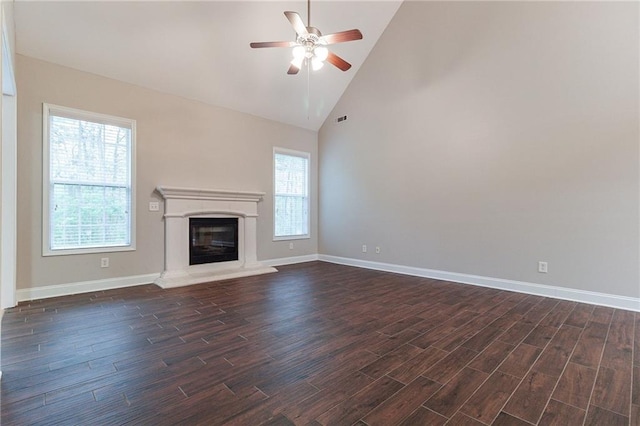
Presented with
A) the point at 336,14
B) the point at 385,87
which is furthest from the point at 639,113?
the point at 336,14

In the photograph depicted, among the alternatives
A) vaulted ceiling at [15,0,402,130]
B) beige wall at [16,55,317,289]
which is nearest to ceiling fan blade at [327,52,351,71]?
vaulted ceiling at [15,0,402,130]

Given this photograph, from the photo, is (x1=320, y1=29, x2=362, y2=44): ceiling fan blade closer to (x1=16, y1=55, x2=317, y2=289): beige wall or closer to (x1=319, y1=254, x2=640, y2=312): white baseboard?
(x1=16, y1=55, x2=317, y2=289): beige wall

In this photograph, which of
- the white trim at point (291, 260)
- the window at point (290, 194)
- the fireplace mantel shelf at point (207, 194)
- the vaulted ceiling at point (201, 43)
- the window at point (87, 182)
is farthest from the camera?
the window at point (290, 194)

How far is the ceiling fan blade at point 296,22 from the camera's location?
2.83 m

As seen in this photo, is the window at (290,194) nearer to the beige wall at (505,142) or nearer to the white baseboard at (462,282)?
the beige wall at (505,142)

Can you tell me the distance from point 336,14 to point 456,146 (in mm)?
2787

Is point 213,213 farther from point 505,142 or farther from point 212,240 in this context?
point 505,142

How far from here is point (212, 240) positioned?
17.2ft

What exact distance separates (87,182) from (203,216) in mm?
1627

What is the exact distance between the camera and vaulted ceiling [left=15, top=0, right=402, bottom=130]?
3.49 meters

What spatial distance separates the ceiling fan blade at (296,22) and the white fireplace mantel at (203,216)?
2917 mm

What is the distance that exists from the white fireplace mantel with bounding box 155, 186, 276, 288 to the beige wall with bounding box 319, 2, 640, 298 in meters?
2.08

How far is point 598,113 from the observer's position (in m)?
3.46

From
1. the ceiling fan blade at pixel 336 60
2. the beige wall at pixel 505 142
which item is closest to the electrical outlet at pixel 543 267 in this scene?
the beige wall at pixel 505 142
